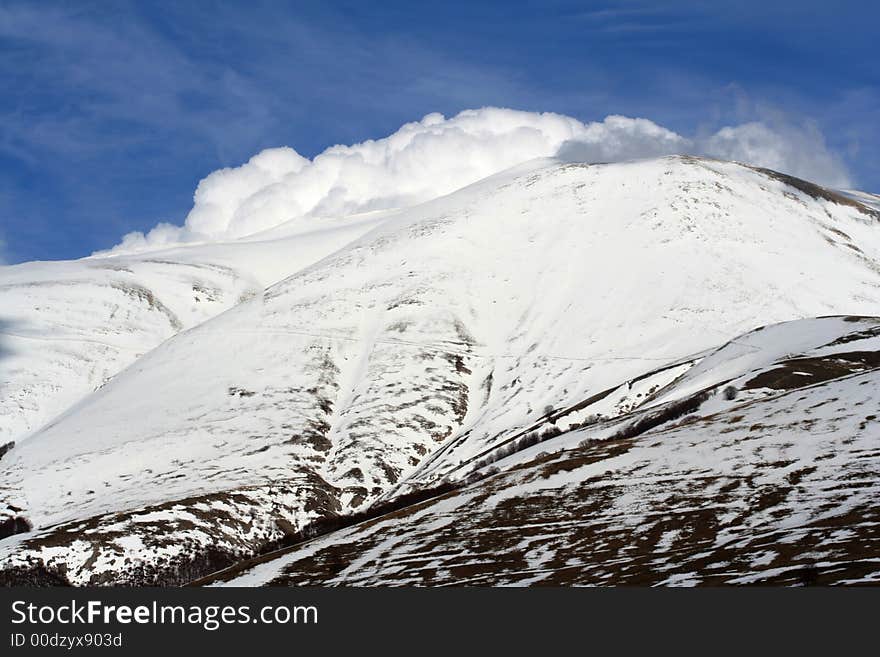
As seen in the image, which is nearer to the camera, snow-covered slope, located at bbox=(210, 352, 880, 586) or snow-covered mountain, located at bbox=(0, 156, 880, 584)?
snow-covered slope, located at bbox=(210, 352, 880, 586)

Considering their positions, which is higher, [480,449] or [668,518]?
[480,449]

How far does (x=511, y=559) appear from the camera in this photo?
194 ft

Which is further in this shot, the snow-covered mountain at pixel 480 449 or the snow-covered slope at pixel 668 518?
the snow-covered mountain at pixel 480 449

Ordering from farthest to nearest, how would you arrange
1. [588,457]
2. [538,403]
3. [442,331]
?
1. [442,331]
2. [538,403]
3. [588,457]

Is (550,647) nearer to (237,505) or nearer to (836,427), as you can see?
(836,427)

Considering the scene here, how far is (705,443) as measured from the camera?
265 ft

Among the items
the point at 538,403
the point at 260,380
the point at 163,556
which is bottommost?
the point at 163,556

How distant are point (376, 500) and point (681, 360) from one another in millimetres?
54626

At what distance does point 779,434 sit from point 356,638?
51056 millimetres

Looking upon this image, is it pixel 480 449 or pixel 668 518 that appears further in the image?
pixel 480 449

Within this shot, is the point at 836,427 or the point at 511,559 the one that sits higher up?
the point at 836,427

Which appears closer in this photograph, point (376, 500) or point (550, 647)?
point (550, 647)

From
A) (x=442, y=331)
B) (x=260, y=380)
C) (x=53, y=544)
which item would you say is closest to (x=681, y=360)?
(x=442, y=331)

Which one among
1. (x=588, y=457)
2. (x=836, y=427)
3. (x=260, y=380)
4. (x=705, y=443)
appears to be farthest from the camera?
(x=260, y=380)
